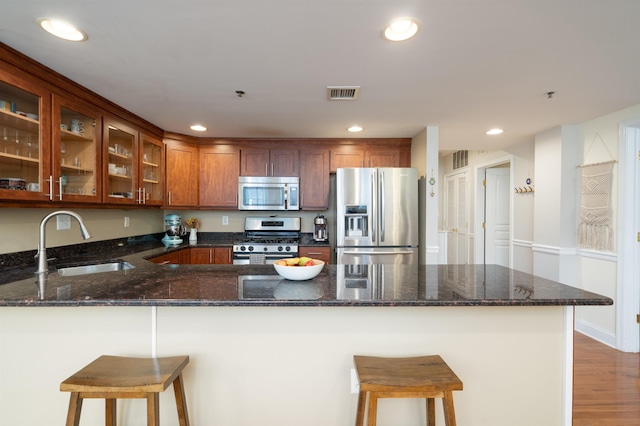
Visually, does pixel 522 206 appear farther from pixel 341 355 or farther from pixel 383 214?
pixel 341 355

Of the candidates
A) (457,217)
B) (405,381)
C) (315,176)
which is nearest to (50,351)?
(405,381)

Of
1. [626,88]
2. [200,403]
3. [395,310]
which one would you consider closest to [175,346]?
[200,403]

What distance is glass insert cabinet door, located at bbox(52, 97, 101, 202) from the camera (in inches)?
82.4

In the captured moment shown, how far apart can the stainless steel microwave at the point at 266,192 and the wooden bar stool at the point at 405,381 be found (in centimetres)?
274

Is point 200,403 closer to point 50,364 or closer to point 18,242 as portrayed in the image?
point 50,364

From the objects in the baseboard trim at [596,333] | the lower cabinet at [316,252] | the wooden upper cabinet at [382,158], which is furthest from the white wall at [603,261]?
the lower cabinet at [316,252]

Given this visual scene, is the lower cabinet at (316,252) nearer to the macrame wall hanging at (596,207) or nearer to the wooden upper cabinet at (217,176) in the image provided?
the wooden upper cabinet at (217,176)

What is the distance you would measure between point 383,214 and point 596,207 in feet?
6.99

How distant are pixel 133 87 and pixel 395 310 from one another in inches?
97.4

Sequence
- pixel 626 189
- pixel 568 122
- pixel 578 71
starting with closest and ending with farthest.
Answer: pixel 578 71 < pixel 626 189 < pixel 568 122

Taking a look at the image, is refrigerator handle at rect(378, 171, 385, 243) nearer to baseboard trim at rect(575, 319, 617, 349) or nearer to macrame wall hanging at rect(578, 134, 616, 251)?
macrame wall hanging at rect(578, 134, 616, 251)

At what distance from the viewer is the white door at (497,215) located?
507 centimetres

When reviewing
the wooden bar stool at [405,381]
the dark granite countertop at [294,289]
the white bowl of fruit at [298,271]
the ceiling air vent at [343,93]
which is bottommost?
the wooden bar stool at [405,381]

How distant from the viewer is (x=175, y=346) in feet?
4.76
